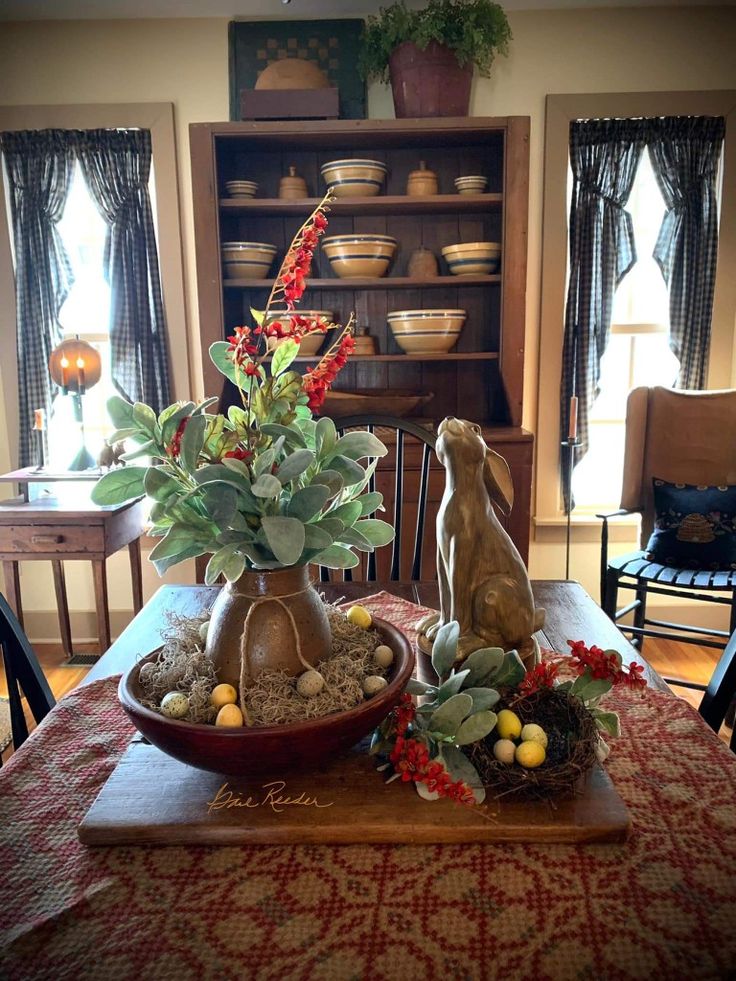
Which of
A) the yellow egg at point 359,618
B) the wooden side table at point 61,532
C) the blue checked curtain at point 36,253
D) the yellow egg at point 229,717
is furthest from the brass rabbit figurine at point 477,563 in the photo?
the blue checked curtain at point 36,253

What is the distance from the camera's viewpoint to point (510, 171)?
2.50m

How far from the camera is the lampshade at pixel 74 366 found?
2.58 m

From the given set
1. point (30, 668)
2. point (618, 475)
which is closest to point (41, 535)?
point (30, 668)

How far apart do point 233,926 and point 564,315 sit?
2.78 meters

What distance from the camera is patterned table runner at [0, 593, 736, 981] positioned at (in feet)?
1.83

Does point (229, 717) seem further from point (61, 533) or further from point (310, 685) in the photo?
point (61, 533)

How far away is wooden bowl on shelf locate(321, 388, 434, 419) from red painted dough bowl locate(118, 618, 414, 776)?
1938 millimetres

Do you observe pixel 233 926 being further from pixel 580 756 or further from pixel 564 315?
pixel 564 315

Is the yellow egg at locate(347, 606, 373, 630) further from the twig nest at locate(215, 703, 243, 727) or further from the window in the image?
the window

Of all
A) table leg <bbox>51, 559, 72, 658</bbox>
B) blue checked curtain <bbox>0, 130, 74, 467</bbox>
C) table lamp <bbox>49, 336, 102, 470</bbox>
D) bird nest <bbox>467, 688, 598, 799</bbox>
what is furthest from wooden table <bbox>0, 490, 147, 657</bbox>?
bird nest <bbox>467, 688, 598, 799</bbox>

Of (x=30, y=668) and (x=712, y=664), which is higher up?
(x=30, y=668)

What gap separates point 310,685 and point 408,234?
2.53 metres

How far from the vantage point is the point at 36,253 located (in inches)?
114

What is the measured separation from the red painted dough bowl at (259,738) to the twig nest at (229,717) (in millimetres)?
16
